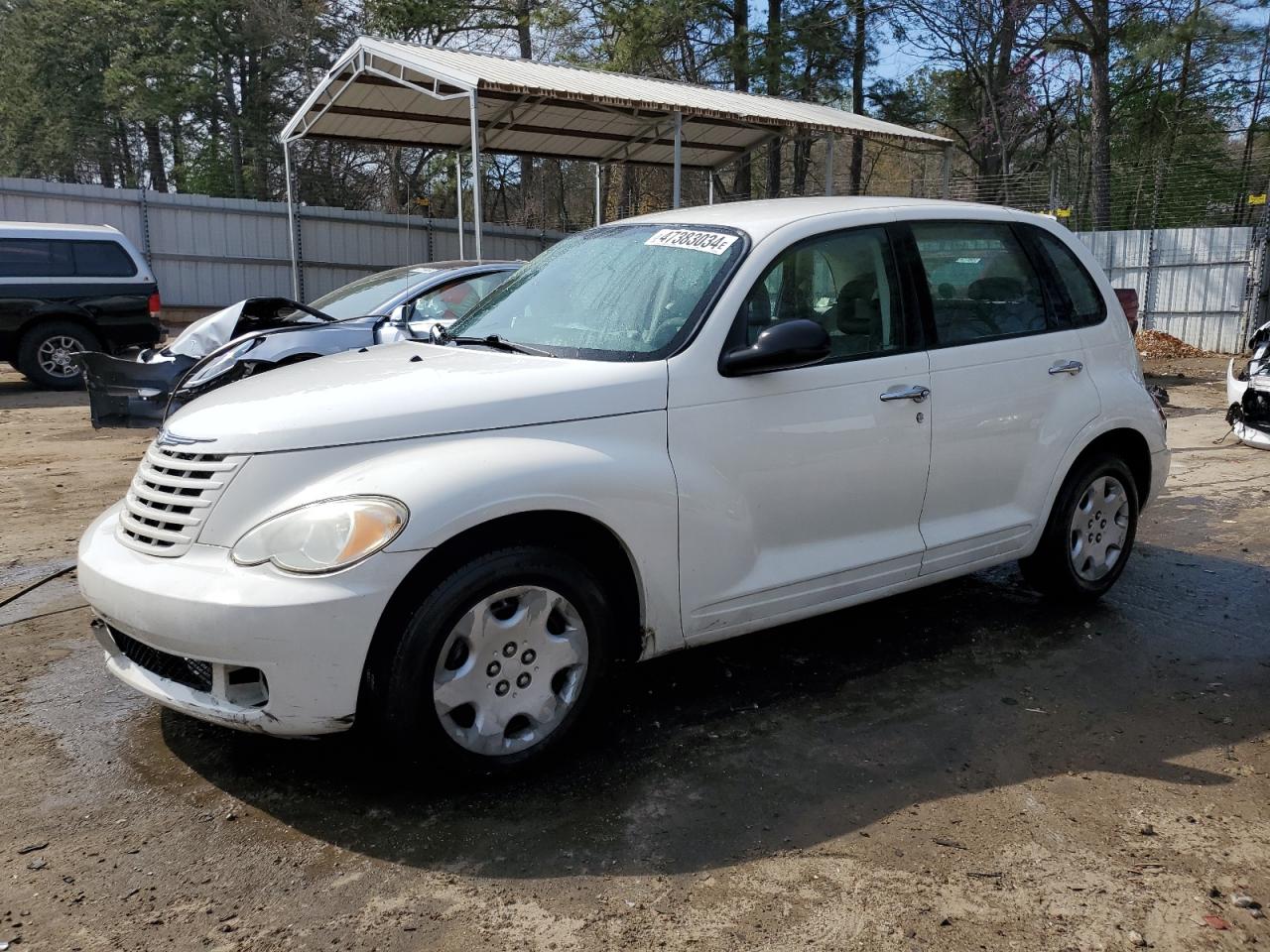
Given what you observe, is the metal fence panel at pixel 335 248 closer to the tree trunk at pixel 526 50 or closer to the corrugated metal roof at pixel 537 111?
the tree trunk at pixel 526 50

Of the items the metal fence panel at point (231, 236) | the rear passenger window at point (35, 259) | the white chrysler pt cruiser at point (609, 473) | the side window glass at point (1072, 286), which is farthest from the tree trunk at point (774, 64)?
the white chrysler pt cruiser at point (609, 473)

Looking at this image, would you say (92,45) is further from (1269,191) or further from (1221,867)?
(1221,867)

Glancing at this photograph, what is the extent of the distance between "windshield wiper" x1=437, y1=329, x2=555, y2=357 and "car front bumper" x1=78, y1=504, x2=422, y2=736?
3.51 feet

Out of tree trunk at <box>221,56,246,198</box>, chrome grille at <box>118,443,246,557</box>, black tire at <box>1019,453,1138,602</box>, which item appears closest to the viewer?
chrome grille at <box>118,443,246,557</box>

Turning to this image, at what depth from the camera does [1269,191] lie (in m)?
15.8

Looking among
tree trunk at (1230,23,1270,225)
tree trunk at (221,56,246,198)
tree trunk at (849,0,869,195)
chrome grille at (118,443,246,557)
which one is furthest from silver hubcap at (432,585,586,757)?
tree trunk at (221,56,246,198)

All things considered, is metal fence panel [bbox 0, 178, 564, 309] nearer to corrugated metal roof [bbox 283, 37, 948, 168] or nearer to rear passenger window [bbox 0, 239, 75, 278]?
corrugated metal roof [bbox 283, 37, 948, 168]

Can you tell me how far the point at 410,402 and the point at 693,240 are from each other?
4.38ft

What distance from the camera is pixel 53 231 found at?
39.6 ft

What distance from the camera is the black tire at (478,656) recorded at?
115 inches

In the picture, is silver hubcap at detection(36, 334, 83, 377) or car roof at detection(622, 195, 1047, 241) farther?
silver hubcap at detection(36, 334, 83, 377)

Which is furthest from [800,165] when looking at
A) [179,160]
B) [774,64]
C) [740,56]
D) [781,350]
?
[781,350]

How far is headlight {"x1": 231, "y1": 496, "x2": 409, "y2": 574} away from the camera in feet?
9.30

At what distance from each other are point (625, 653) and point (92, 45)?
3358 cm
